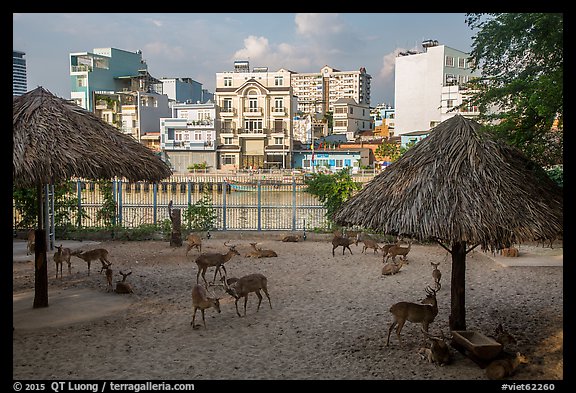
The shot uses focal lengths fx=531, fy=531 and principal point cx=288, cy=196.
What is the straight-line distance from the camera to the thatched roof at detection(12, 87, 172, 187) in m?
8.07

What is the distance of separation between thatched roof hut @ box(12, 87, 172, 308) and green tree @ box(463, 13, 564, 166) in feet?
20.4

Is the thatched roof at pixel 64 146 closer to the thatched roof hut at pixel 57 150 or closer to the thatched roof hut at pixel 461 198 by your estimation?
the thatched roof hut at pixel 57 150

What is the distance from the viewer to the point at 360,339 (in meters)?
7.29

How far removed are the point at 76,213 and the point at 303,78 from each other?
118 meters

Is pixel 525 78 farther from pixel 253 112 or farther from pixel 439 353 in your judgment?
pixel 253 112

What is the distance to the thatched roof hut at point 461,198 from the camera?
6.29 m

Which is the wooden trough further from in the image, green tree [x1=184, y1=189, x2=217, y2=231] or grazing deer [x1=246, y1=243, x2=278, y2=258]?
green tree [x1=184, y1=189, x2=217, y2=231]

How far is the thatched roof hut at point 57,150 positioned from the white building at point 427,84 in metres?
39.3

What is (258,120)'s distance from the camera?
53.5m

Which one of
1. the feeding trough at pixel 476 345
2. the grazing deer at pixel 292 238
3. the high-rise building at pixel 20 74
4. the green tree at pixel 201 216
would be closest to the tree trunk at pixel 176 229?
the green tree at pixel 201 216

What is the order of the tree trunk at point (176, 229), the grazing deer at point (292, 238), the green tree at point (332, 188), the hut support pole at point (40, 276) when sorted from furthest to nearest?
the green tree at point (332, 188) < the grazing deer at point (292, 238) < the tree trunk at point (176, 229) < the hut support pole at point (40, 276)

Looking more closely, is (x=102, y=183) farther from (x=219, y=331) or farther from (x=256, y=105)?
(x=256, y=105)

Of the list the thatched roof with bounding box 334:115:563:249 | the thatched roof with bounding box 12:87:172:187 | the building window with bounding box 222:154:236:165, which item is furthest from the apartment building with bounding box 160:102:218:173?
the thatched roof with bounding box 334:115:563:249
